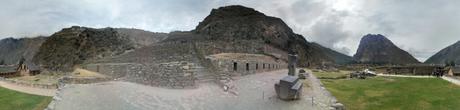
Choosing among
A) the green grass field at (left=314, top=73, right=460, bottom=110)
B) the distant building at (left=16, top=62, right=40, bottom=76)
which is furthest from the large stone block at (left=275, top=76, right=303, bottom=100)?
the distant building at (left=16, top=62, right=40, bottom=76)

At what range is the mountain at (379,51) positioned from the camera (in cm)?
14616

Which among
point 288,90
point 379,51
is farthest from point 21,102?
point 379,51

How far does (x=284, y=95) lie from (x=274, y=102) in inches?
35.0

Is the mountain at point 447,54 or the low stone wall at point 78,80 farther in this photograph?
the mountain at point 447,54

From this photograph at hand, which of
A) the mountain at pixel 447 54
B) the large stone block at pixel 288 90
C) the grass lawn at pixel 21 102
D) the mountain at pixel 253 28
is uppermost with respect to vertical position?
the mountain at pixel 253 28

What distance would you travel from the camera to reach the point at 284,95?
21.2 meters

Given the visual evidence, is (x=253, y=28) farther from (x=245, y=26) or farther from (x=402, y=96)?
(x=402, y=96)

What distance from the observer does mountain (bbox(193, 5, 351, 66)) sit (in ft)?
274

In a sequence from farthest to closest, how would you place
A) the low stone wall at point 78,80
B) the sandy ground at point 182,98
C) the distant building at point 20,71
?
the distant building at point 20,71 < the low stone wall at point 78,80 < the sandy ground at point 182,98

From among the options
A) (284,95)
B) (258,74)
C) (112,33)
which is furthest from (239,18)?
(284,95)

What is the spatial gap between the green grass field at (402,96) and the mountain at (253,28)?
5264 centimetres

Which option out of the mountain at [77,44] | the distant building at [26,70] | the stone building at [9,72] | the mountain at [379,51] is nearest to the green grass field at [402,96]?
the mountain at [77,44]

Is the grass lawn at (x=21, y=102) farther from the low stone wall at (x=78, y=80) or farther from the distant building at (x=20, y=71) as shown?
the distant building at (x=20, y=71)

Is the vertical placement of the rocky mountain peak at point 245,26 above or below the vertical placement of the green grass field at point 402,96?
above
